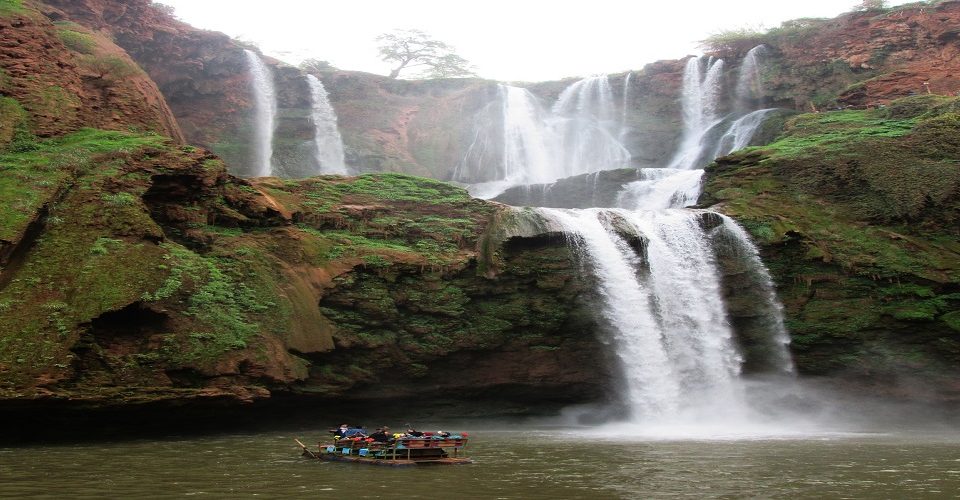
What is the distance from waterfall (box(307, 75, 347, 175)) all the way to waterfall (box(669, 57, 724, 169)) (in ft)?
55.7

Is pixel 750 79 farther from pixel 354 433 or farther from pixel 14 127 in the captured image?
pixel 14 127

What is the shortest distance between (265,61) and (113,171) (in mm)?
23080

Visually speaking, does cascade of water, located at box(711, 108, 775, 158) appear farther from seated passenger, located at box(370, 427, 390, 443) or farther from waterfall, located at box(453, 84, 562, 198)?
seated passenger, located at box(370, 427, 390, 443)

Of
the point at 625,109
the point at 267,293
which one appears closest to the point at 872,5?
the point at 625,109

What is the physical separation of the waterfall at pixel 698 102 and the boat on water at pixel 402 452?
25.5m

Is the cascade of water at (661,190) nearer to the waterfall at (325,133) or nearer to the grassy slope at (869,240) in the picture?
the grassy slope at (869,240)

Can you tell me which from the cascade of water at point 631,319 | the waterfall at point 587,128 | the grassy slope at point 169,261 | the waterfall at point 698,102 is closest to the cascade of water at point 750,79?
the waterfall at point 698,102

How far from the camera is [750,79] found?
35.4m

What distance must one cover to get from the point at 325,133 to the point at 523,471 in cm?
2937

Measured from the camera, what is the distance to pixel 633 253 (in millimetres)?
20641

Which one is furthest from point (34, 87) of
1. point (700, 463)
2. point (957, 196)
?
point (957, 196)

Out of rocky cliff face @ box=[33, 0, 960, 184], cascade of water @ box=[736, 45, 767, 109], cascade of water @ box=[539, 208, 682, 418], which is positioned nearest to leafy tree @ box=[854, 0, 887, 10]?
rocky cliff face @ box=[33, 0, 960, 184]

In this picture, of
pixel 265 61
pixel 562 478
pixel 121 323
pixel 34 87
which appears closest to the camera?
pixel 562 478

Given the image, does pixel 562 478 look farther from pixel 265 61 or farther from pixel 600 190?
pixel 265 61
